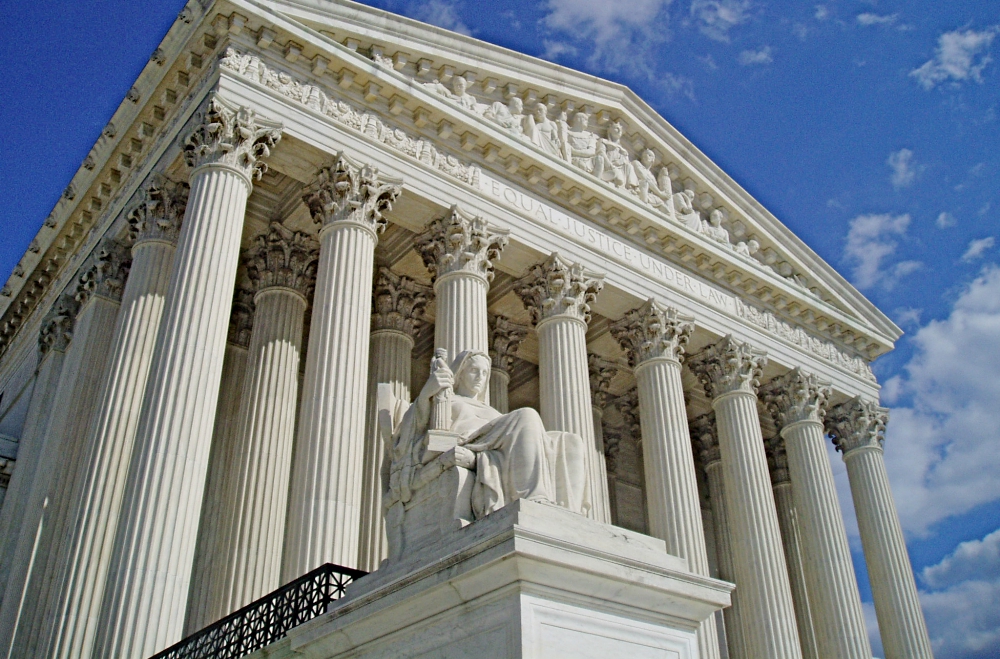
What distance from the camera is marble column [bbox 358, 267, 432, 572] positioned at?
20656 mm

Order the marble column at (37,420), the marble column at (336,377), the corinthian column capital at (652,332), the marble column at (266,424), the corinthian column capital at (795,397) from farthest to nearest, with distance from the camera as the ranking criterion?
the corinthian column capital at (795,397), the corinthian column capital at (652,332), the marble column at (37,420), the marble column at (266,424), the marble column at (336,377)

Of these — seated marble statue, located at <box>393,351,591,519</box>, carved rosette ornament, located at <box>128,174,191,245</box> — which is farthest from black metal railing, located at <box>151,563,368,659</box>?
carved rosette ornament, located at <box>128,174,191,245</box>

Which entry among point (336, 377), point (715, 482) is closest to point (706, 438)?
point (715, 482)

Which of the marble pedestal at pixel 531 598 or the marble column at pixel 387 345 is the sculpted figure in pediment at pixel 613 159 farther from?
the marble pedestal at pixel 531 598

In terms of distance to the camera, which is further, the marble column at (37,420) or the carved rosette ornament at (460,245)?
the carved rosette ornament at (460,245)

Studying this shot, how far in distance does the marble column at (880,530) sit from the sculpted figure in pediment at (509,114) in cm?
1456

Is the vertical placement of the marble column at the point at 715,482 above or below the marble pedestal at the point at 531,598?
above

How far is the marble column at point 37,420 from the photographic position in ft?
67.2

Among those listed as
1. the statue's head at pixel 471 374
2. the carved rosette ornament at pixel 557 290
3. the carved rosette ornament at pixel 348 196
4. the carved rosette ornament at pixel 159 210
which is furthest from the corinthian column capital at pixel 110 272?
the statue's head at pixel 471 374

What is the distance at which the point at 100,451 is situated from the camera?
1628 cm

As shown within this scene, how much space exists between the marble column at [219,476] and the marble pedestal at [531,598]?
450 inches

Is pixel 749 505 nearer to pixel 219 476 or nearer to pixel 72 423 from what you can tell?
pixel 219 476

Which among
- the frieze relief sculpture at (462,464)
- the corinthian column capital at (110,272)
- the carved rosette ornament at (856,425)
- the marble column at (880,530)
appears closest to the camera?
the frieze relief sculpture at (462,464)

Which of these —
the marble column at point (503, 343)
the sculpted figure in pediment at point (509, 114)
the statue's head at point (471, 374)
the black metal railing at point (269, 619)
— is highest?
the sculpted figure in pediment at point (509, 114)
